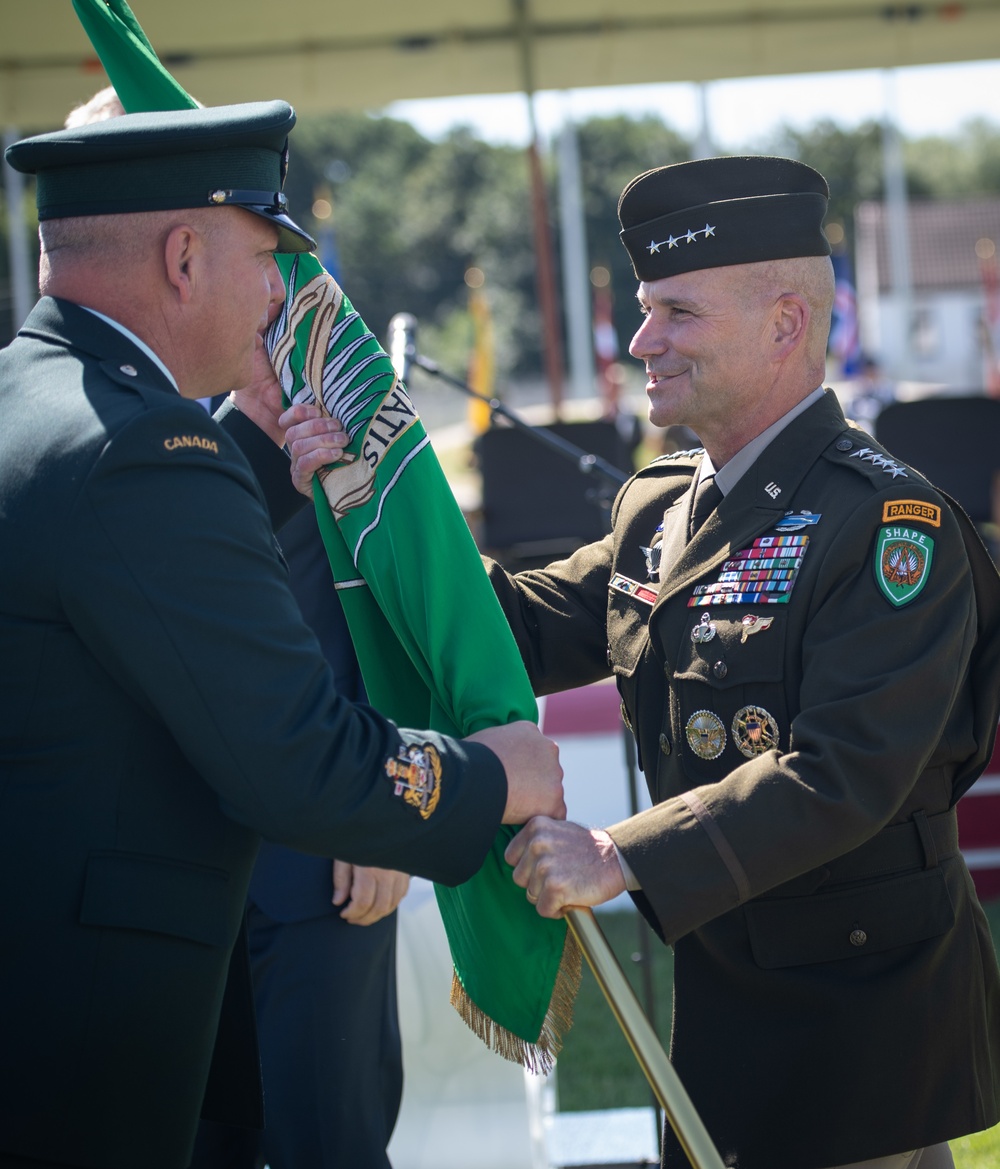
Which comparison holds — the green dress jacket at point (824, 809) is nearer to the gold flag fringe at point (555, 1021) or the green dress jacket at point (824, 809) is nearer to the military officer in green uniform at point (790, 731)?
the military officer in green uniform at point (790, 731)

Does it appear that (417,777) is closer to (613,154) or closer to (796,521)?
(796,521)

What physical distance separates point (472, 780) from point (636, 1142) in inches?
79.0

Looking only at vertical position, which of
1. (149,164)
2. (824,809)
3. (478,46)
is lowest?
(824,809)

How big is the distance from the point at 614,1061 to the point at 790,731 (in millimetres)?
2350

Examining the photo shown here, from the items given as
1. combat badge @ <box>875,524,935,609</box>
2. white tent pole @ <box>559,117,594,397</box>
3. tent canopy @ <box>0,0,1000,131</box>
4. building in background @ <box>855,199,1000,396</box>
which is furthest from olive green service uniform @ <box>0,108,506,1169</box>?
building in background @ <box>855,199,1000,396</box>

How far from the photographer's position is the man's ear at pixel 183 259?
172 centimetres

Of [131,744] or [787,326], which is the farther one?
[787,326]

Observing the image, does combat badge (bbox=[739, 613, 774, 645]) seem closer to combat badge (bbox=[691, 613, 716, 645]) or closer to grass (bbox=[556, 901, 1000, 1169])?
combat badge (bbox=[691, 613, 716, 645])

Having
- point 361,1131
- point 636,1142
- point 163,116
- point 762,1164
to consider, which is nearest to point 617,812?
point 636,1142

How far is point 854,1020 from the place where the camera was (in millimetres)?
2002

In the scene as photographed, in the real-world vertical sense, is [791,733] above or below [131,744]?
below

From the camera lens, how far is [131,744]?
1.64m

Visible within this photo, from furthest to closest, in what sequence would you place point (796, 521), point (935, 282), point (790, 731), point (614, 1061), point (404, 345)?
point (935, 282), point (614, 1061), point (404, 345), point (796, 521), point (790, 731)

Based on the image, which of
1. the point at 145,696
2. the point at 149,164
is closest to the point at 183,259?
the point at 149,164
